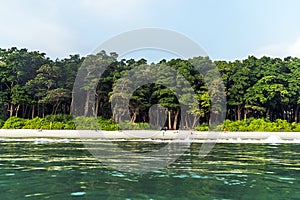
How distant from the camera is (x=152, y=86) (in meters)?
43.2

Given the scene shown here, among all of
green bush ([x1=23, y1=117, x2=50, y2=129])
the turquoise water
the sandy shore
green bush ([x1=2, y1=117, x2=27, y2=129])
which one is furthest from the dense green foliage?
the turquoise water

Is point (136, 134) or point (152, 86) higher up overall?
point (152, 86)

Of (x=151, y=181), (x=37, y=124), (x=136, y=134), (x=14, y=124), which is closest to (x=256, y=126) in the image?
(x=136, y=134)

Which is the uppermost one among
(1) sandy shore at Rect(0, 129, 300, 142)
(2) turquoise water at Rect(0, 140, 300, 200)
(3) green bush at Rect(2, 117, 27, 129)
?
(3) green bush at Rect(2, 117, 27, 129)

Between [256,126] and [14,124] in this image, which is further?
[14,124]

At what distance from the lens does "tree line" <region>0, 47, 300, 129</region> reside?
4128 cm

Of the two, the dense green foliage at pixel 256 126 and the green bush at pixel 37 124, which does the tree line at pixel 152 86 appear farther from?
the green bush at pixel 37 124

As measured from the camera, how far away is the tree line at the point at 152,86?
4128 cm

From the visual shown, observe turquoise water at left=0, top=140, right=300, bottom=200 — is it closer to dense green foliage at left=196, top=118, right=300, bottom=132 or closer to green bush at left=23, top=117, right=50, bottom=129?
dense green foliage at left=196, top=118, right=300, bottom=132

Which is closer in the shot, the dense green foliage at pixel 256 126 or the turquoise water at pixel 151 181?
the turquoise water at pixel 151 181

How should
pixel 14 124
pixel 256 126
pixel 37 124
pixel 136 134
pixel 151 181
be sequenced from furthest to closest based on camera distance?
pixel 14 124 < pixel 37 124 < pixel 256 126 < pixel 136 134 < pixel 151 181

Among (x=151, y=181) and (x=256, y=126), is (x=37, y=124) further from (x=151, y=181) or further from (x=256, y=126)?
(x=151, y=181)

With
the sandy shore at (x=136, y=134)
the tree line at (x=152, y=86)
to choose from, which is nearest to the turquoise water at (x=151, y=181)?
the sandy shore at (x=136, y=134)

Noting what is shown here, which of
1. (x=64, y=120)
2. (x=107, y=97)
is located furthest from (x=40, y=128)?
(x=107, y=97)
